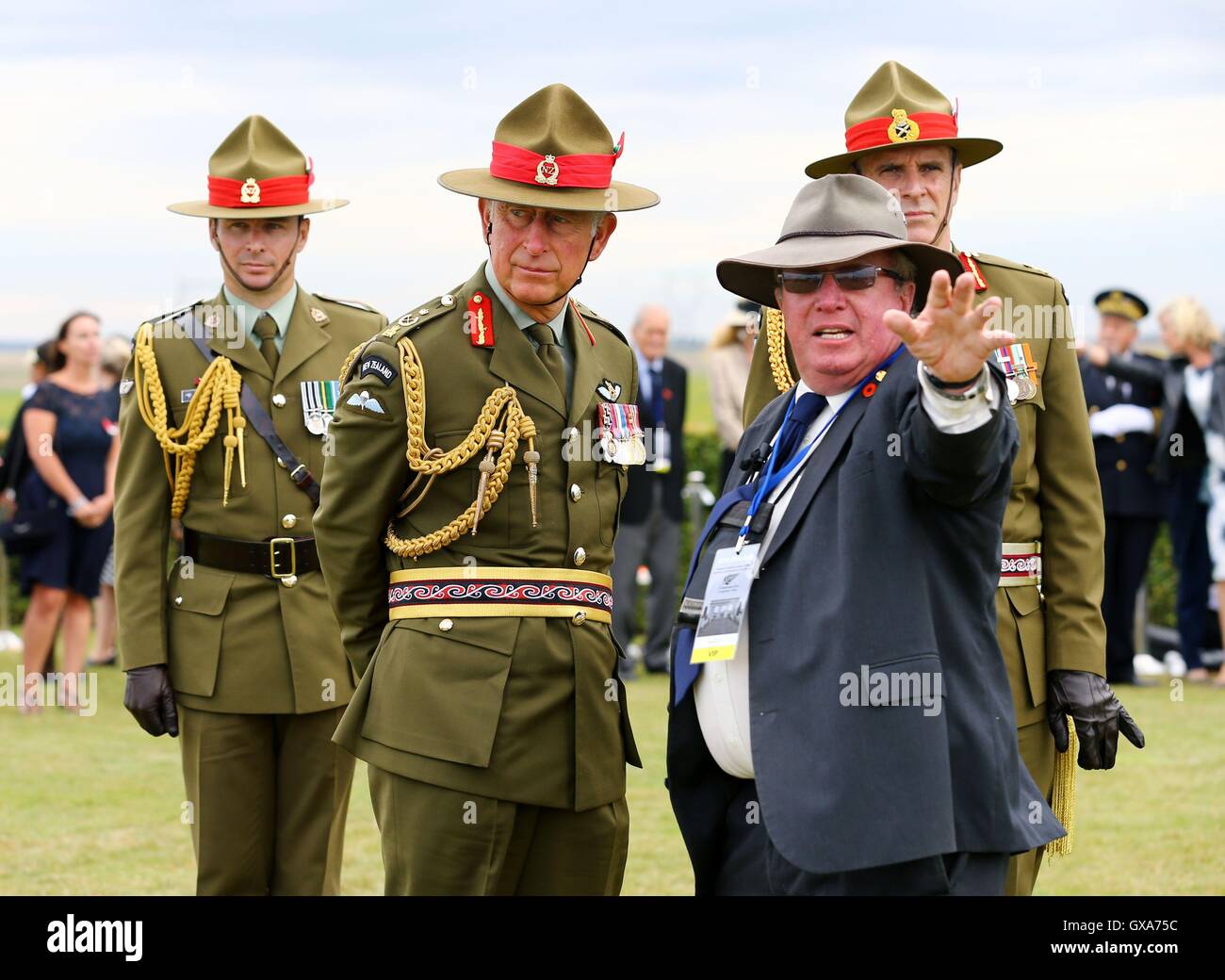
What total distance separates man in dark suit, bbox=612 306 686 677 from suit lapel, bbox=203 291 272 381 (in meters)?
6.49

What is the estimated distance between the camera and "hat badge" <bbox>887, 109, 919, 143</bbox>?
15.1 feet

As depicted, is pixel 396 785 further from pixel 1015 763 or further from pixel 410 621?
pixel 1015 763

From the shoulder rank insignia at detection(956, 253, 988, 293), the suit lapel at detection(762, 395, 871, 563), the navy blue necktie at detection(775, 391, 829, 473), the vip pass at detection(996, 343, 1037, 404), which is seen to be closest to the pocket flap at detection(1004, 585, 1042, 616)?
the vip pass at detection(996, 343, 1037, 404)

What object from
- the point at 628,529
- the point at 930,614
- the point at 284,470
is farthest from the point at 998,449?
the point at 628,529

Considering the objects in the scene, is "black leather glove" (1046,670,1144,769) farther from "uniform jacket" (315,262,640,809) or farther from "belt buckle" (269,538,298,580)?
"belt buckle" (269,538,298,580)

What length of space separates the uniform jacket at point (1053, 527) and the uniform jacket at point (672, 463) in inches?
291

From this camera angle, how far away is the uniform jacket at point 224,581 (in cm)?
528

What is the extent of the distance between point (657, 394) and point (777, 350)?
7.44 m

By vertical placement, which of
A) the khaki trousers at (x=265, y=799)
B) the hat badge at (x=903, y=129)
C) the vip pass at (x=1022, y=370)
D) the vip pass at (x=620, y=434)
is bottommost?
the khaki trousers at (x=265, y=799)

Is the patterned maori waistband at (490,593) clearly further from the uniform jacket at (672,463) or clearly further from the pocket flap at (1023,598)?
the uniform jacket at (672,463)

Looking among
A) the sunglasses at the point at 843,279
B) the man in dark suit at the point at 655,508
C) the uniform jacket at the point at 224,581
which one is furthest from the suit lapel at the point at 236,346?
the man in dark suit at the point at 655,508

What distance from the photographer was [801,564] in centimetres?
336

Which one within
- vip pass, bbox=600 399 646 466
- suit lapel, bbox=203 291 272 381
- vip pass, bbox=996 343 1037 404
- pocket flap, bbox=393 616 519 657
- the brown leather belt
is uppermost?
suit lapel, bbox=203 291 272 381
